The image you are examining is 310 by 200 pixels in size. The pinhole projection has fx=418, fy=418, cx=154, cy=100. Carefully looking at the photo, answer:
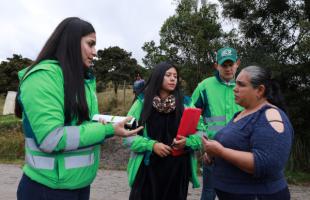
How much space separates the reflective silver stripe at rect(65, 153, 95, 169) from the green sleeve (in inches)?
4.2

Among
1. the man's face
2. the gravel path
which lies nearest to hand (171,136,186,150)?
the man's face

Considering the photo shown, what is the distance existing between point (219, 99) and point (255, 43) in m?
5.72

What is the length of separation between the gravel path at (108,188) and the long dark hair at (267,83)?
3.93 metres

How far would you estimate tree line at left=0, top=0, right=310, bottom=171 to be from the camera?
8.55 m

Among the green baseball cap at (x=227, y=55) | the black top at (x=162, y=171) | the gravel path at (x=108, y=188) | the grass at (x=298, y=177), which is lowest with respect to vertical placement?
the gravel path at (x=108, y=188)

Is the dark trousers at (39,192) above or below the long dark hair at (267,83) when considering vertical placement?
below

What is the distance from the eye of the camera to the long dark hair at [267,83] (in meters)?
2.79

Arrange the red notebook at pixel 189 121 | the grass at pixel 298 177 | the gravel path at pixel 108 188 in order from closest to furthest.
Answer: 1. the red notebook at pixel 189 121
2. the gravel path at pixel 108 188
3. the grass at pixel 298 177

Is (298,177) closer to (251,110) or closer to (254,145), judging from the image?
(251,110)

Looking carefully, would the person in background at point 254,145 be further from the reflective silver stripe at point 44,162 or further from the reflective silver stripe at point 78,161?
the reflective silver stripe at point 44,162

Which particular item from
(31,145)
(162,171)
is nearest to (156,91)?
(162,171)

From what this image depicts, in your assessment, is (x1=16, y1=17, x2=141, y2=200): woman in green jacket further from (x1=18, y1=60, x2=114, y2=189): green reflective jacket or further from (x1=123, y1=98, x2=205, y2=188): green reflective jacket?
(x1=123, y1=98, x2=205, y2=188): green reflective jacket

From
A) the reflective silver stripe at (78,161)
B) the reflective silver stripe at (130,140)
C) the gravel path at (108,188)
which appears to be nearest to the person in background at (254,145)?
the reflective silver stripe at (78,161)

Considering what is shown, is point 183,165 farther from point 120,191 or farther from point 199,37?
point 199,37
